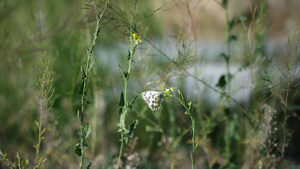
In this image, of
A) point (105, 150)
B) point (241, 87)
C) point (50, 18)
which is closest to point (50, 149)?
point (105, 150)

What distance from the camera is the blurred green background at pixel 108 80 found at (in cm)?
120

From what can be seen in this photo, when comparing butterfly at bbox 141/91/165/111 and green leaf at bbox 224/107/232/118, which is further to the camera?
green leaf at bbox 224/107/232/118

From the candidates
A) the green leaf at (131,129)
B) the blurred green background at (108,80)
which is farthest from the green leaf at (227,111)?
the green leaf at (131,129)

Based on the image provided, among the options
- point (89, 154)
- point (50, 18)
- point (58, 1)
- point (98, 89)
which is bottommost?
point (89, 154)

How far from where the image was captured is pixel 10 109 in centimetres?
192

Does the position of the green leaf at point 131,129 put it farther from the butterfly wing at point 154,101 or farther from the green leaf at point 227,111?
the green leaf at point 227,111

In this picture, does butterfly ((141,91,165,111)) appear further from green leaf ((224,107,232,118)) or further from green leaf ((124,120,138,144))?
green leaf ((224,107,232,118))

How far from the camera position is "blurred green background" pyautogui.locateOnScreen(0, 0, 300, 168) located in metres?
1.20

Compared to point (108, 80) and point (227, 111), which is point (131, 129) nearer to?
point (227, 111)

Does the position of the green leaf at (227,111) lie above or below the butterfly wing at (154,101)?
below

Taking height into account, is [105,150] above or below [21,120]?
below

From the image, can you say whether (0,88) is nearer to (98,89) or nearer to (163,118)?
(98,89)

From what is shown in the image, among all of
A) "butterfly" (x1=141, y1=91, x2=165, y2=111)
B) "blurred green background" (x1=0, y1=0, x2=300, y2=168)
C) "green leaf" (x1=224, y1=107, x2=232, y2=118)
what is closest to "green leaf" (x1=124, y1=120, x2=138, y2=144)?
"butterfly" (x1=141, y1=91, x2=165, y2=111)

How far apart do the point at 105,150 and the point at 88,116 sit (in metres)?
0.18
